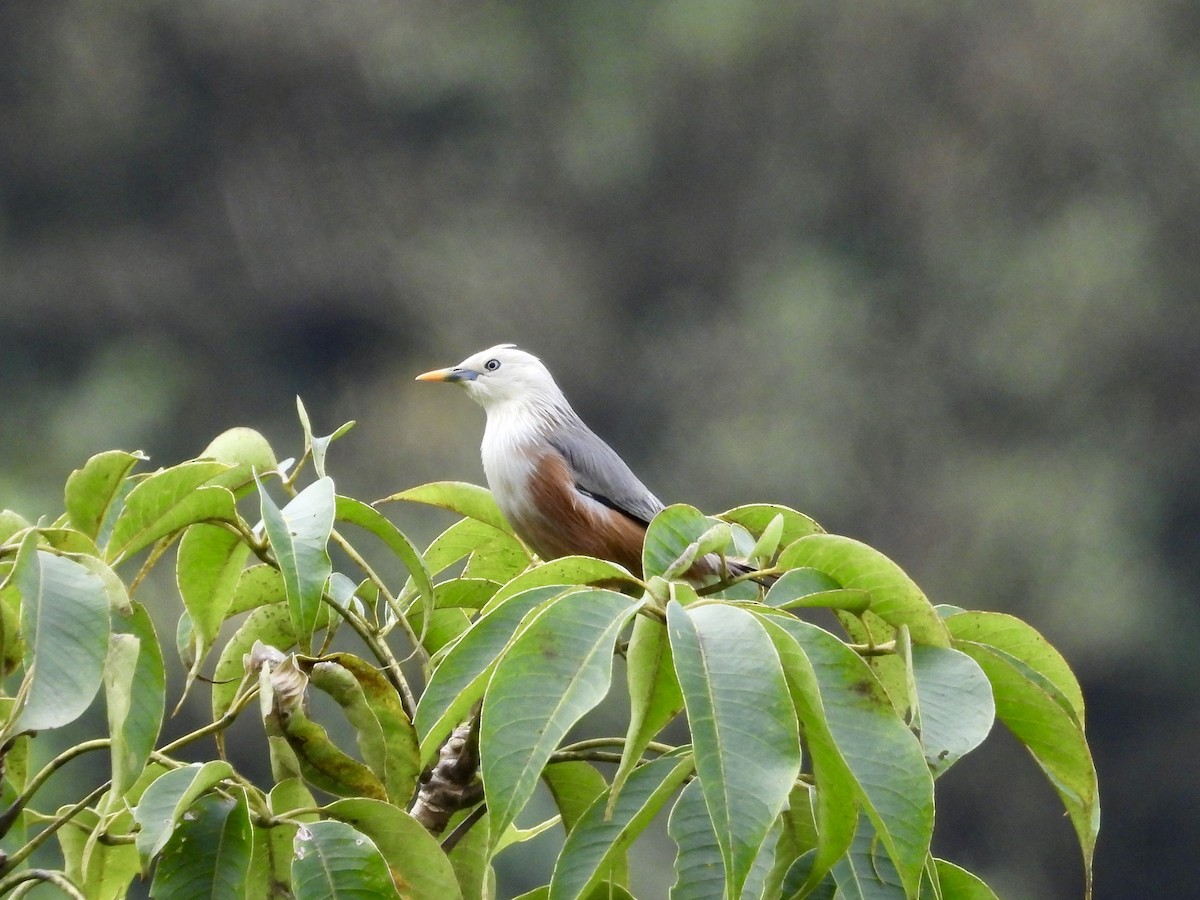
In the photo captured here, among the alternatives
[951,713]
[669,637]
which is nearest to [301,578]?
[669,637]

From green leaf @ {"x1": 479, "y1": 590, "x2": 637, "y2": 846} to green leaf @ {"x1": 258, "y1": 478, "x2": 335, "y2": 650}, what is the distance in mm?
172

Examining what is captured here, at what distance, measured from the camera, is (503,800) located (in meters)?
0.77

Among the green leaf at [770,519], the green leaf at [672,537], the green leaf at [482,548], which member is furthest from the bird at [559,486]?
the green leaf at [672,537]

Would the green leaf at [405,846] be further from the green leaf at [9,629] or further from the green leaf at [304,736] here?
the green leaf at [9,629]

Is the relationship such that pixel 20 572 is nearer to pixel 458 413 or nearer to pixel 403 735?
pixel 403 735

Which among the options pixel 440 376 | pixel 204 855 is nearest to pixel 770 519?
pixel 204 855

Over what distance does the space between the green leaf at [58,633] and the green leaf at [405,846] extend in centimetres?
19

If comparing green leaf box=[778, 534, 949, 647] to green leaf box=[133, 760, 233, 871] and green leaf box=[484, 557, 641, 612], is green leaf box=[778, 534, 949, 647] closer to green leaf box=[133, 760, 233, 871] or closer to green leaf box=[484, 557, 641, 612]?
green leaf box=[484, 557, 641, 612]

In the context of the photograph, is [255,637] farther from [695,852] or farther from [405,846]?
[695,852]

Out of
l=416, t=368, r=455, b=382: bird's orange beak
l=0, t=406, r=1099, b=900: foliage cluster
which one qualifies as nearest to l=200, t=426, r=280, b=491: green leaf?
l=0, t=406, r=1099, b=900: foliage cluster

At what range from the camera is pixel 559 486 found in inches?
95.3

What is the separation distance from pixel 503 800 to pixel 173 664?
6375 mm

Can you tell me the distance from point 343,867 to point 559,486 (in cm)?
155

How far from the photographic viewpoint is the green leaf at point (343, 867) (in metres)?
0.88
